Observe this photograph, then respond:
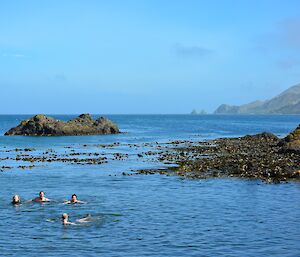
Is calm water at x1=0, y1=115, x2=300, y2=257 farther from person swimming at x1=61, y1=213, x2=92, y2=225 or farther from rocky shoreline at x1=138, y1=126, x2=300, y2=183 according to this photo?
rocky shoreline at x1=138, y1=126, x2=300, y2=183

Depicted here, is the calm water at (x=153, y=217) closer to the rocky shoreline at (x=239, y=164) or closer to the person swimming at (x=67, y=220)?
the person swimming at (x=67, y=220)

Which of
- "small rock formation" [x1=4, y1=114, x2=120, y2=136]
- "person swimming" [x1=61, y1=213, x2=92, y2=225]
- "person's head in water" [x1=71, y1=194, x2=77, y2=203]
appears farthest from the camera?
"small rock formation" [x1=4, y1=114, x2=120, y2=136]

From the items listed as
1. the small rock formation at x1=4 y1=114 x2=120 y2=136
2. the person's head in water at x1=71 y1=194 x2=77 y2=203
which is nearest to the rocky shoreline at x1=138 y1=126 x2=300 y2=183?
the person's head in water at x1=71 y1=194 x2=77 y2=203

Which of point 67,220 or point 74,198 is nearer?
point 67,220

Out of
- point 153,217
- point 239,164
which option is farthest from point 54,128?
point 153,217

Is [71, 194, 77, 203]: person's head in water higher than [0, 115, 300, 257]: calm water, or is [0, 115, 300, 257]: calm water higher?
[71, 194, 77, 203]: person's head in water

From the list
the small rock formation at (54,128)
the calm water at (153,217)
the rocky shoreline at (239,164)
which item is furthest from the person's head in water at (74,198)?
the small rock formation at (54,128)

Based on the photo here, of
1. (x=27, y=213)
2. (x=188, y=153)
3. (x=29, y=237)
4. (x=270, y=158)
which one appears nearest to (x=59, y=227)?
(x=29, y=237)

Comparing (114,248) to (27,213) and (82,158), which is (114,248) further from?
(82,158)

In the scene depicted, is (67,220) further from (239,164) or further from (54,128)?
(54,128)

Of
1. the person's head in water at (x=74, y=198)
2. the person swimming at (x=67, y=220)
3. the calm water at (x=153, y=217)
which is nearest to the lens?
the calm water at (x=153, y=217)

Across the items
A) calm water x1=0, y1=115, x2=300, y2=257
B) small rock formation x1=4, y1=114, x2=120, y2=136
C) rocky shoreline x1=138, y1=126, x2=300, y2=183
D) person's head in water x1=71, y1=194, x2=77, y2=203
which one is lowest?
calm water x1=0, y1=115, x2=300, y2=257

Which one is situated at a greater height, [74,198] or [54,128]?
[54,128]

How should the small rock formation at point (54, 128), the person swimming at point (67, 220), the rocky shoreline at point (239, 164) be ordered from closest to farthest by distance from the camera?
the person swimming at point (67, 220) → the rocky shoreline at point (239, 164) → the small rock formation at point (54, 128)
